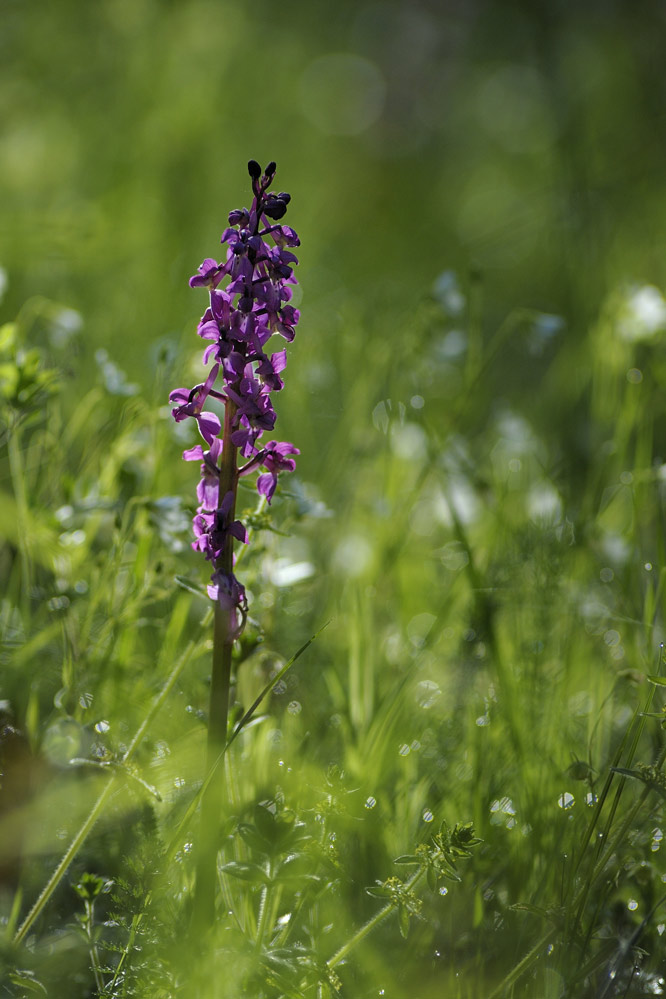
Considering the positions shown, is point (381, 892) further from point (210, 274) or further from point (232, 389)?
point (210, 274)

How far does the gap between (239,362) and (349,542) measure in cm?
139

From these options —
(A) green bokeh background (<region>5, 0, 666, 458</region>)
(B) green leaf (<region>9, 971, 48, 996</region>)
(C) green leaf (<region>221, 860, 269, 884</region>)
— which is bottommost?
(B) green leaf (<region>9, 971, 48, 996</region>)

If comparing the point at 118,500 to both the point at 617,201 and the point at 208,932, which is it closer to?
the point at 208,932

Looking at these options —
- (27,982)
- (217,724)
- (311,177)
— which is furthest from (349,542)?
(311,177)

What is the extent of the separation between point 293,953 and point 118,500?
0.89 meters

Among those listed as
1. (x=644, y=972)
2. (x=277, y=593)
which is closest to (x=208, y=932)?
(x=644, y=972)

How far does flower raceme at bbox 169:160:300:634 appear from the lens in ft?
3.61

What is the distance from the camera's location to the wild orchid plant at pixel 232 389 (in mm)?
1101

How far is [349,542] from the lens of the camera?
8.02ft

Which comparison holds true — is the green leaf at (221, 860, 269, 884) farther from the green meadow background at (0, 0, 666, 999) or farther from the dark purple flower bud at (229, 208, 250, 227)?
the dark purple flower bud at (229, 208, 250, 227)

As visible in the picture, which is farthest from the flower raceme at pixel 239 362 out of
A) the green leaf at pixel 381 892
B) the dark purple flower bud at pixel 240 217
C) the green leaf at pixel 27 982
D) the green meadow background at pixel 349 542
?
the green leaf at pixel 27 982

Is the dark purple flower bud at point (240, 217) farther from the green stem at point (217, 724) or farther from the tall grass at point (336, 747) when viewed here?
the tall grass at point (336, 747)

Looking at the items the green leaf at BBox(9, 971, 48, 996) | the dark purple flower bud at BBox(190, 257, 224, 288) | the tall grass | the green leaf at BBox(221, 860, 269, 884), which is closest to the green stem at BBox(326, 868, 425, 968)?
the tall grass

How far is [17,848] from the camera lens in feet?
4.49
